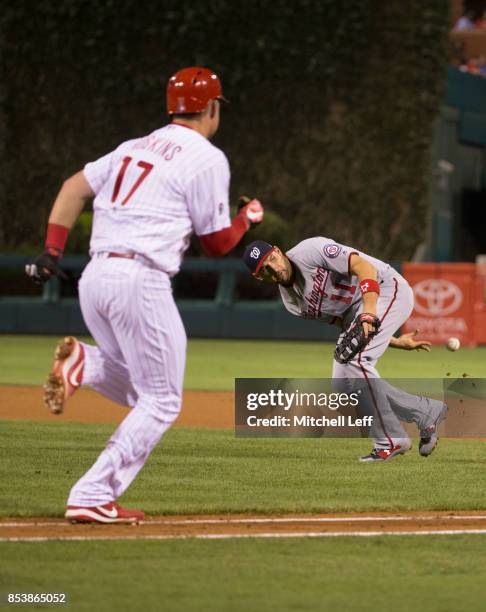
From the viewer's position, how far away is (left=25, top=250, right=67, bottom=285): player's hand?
6.15 m

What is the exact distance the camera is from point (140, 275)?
19.1 ft

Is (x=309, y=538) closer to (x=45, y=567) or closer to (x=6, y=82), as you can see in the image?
(x=45, y=567)

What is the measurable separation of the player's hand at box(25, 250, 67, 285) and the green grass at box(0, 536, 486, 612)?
4.30 feet

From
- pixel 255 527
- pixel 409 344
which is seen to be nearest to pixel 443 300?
pixel 409 344

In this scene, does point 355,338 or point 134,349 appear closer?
point 134,349

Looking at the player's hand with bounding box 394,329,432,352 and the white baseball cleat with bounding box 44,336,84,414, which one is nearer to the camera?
the white baseball cleat with bounding box 44,336,84,414

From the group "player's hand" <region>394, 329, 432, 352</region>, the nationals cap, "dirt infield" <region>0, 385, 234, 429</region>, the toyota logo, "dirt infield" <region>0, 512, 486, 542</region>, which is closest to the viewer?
"dirt infield" <region>0, 512, 486, 542</region>

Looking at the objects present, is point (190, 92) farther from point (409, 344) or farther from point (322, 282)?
point (409, 344)

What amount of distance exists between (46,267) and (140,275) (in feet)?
1.89

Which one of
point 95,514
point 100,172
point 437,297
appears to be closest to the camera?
point 95,514

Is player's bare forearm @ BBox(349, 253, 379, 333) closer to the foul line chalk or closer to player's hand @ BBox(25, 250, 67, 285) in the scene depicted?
the foul line chalk

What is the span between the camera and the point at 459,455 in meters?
9.27

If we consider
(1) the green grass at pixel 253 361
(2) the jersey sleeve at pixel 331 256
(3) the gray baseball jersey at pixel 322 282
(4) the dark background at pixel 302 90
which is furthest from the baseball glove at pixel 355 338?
(4) the dark background at pixel 302 90

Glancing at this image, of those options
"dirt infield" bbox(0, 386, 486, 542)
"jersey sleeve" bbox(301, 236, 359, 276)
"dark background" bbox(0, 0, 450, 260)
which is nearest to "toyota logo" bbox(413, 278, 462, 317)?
"dark background" bbox(0, 0, 450, 260)
